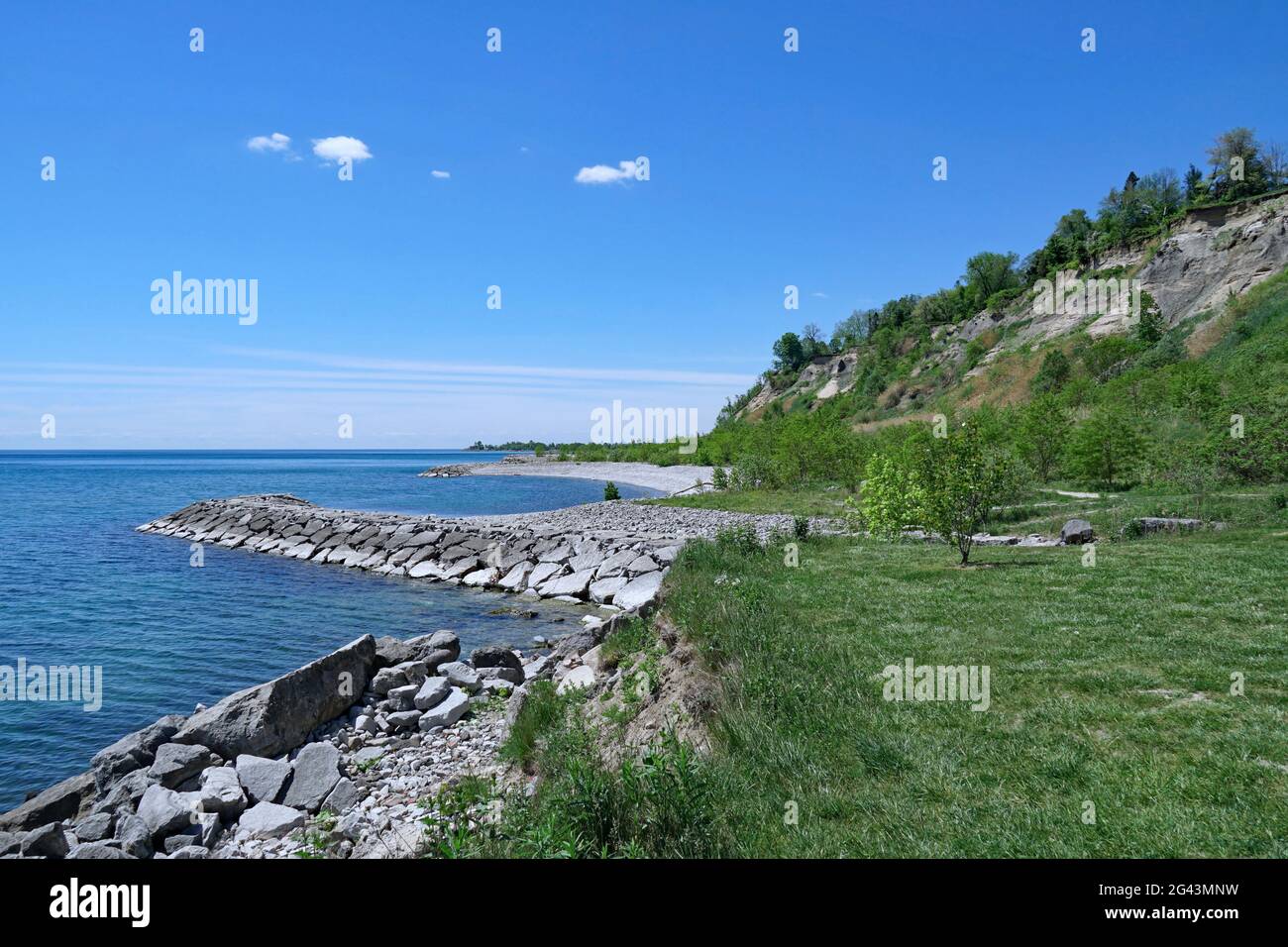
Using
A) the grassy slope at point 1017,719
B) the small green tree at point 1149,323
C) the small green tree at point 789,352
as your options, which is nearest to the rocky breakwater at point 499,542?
the grassy slope at point 1017,719

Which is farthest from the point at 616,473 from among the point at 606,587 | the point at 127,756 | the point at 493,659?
the point at 127,756

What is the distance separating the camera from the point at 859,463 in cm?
4975

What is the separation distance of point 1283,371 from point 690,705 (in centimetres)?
3851

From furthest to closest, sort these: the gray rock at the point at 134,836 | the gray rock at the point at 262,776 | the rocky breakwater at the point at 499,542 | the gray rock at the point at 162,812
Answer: the rocky breakwater at the point at 499,542 → the gray rock at the point at 262,776 → the gray rock at the point at 162,812 → the gray rock at the point at 134,836

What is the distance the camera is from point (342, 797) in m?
9.95

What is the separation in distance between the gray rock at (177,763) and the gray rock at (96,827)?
887 mm

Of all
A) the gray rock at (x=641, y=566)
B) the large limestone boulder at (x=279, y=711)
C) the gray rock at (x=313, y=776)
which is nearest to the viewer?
the gray rock at (x=313, y=776)

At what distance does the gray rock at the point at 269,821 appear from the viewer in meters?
9.30

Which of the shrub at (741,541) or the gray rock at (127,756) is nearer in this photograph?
the gray rock at (127,756)

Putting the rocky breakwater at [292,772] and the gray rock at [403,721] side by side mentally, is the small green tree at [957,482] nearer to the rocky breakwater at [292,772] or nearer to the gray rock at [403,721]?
the rocky breakwater at [292,772]
